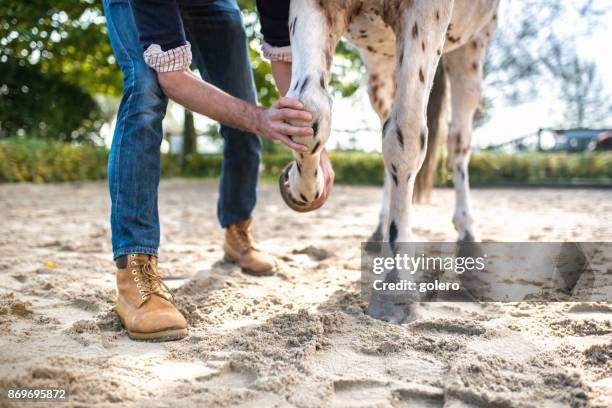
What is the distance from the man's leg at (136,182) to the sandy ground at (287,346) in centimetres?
16

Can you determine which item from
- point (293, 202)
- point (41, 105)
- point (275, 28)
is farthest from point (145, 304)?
point (41, 105)

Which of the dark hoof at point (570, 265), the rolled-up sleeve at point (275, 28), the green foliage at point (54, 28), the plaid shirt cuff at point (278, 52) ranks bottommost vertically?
the dark hoof at point (570, 265)

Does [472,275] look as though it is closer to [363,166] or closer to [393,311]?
[393,311]

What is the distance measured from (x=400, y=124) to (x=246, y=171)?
1120mm

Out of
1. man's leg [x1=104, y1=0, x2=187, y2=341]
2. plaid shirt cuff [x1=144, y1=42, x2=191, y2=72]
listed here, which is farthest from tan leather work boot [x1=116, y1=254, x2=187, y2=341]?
plaid shirt cuff [x1=144, y1=42, x2=191, y2=72]

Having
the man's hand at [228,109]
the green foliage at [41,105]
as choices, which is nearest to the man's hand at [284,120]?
the man's hand at [228,109]

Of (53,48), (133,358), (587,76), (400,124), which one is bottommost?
(133,358)

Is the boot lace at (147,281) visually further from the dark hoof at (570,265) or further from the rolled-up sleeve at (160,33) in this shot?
the dark hoof at (570,265)

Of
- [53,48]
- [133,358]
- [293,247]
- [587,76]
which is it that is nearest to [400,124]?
[133,358]

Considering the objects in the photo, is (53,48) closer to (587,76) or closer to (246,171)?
(246,171)

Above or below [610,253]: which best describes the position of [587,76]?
above

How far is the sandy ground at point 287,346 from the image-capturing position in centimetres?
136

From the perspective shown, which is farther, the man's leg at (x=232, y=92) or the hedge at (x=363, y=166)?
the hedge at (x=363, y=166)

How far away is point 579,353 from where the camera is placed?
1619mm
